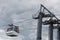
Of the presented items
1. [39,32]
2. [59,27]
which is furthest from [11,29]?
[59,27]

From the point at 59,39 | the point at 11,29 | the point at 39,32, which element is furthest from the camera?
the point at 59,39

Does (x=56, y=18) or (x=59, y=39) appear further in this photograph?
(x=59, y=39)

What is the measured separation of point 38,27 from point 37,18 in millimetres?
3597

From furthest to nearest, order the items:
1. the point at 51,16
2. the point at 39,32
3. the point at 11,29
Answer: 1. the point at 51,16
2. the point at 39,32
3. the point at 11,29

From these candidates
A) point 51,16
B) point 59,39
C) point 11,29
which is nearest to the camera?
point 11,29

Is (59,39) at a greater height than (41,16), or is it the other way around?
(41,16)

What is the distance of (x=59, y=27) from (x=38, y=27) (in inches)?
681

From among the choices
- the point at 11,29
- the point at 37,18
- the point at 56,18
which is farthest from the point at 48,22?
the point at 11,29

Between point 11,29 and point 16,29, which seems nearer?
point 16,29

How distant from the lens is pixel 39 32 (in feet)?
193

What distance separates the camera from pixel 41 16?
199 ft

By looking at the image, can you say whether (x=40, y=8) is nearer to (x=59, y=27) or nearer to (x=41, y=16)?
A: (x=41, y=16)

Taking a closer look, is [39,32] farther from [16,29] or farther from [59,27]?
[59,27]

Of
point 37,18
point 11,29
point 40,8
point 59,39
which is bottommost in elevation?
point 59,39
